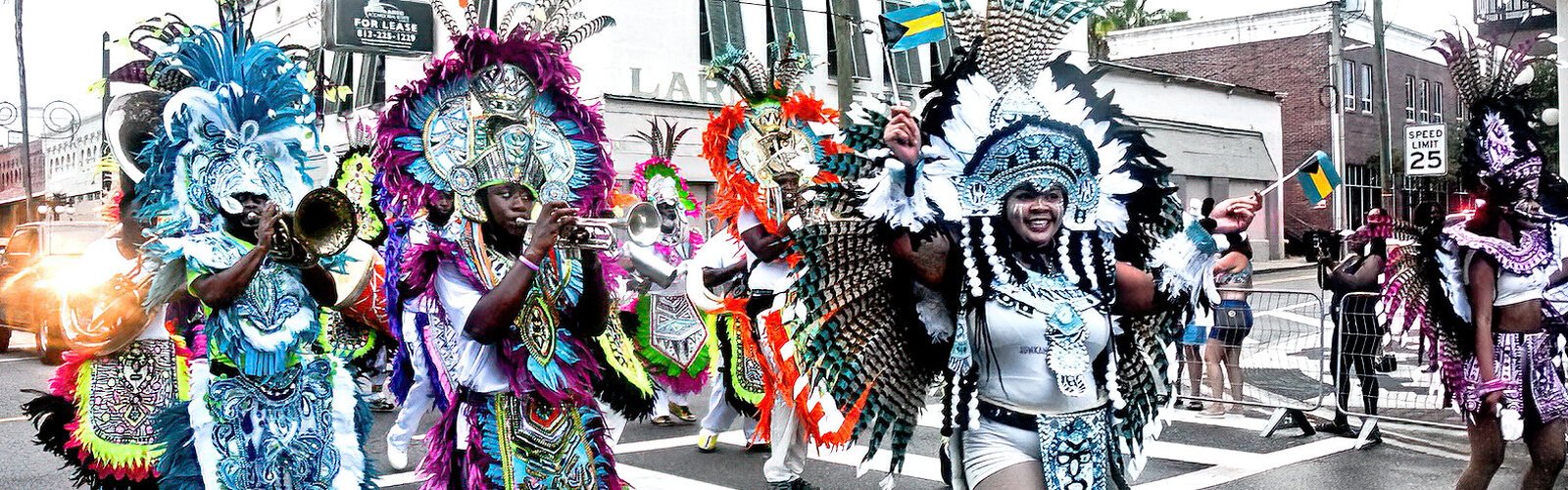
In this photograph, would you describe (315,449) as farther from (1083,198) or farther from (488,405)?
(1083,198)

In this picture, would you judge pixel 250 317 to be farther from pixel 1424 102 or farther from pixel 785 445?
pixel 1424 102

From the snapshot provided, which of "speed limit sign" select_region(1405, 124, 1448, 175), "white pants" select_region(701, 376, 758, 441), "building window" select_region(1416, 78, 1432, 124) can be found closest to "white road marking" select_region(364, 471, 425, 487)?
"white pants" select_region(701, 376, 758, 441)

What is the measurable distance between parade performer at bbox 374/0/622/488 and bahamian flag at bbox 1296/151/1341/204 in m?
2.87

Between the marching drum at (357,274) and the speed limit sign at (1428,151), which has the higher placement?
the speed limit sign at (1428,151)

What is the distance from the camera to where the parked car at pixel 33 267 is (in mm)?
14164

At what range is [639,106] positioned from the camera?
66.5 ft

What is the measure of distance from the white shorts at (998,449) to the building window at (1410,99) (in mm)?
38386

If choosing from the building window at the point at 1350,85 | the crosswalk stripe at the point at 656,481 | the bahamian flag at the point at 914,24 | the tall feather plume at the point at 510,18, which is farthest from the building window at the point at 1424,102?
the tall feather plume at the point at 510,18

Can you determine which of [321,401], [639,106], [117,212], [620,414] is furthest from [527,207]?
[639,106]

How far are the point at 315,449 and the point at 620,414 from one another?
1198mm

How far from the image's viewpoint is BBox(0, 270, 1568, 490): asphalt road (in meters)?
7.13

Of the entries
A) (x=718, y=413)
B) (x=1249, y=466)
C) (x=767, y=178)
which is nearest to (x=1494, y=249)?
(x=1249, y=466)

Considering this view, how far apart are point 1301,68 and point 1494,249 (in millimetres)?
31206

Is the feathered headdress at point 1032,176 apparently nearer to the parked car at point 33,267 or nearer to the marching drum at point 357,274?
the marching drum at point 357,274
